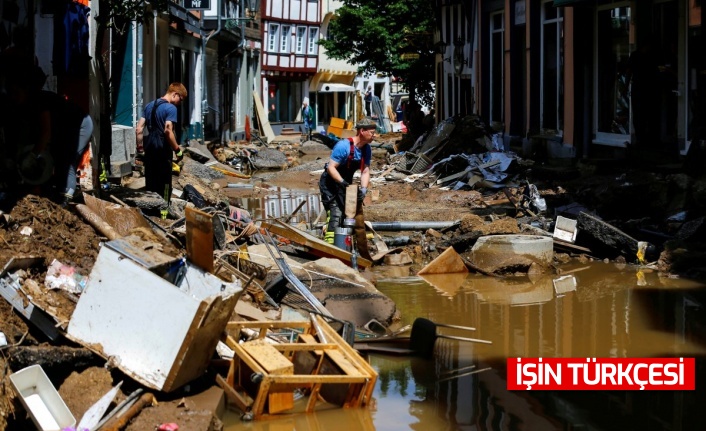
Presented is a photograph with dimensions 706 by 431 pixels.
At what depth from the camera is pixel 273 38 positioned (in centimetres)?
5406

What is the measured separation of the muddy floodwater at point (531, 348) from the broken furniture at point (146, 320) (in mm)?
523

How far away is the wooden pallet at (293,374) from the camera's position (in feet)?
19.7

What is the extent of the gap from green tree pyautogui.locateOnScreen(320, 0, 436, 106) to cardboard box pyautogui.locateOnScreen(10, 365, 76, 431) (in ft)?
115

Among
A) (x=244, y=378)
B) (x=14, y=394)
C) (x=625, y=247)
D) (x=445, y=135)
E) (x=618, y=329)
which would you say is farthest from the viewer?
(x=445, y=135)

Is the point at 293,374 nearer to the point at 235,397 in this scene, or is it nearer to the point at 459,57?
the point at 235,397

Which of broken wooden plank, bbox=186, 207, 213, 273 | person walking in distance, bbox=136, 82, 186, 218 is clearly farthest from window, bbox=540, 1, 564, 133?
broken wooden plank, bbox=186, 207, 213, 273

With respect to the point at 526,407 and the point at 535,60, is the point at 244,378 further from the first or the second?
the point at 535,60

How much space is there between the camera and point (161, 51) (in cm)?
2534

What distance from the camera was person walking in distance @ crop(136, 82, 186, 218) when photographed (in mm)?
12094

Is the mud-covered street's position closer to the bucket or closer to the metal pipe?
the metal pipe

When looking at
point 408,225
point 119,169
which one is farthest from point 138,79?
point 408,225

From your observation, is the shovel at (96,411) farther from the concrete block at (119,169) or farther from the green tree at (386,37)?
the green tree at (386,37)

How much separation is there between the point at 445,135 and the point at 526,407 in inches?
675

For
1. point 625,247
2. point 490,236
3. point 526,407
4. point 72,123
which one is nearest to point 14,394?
point 526,407
